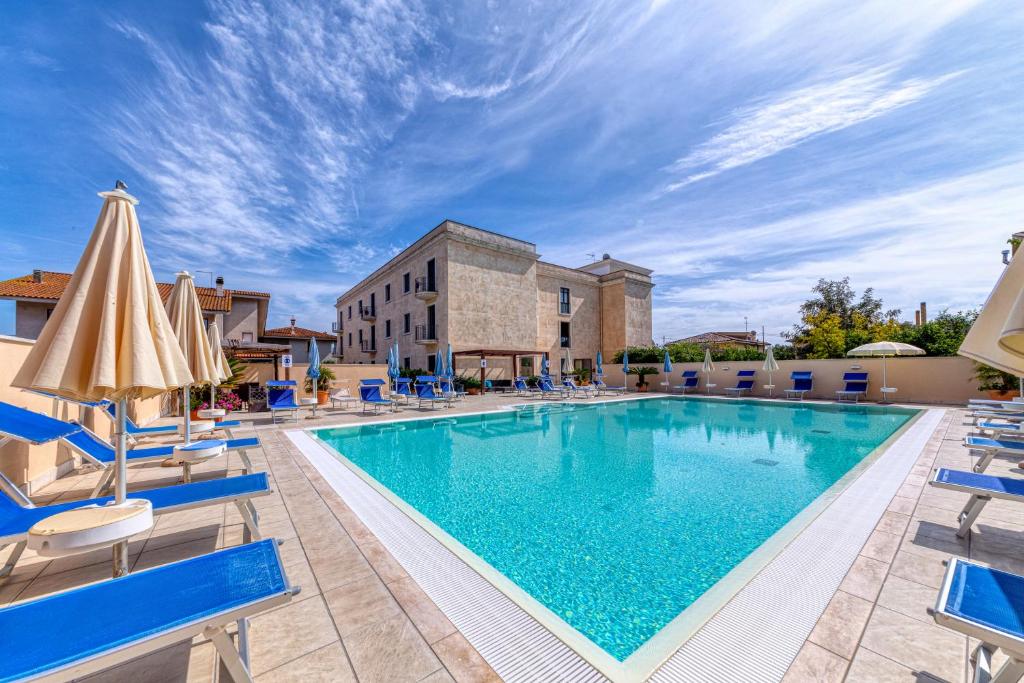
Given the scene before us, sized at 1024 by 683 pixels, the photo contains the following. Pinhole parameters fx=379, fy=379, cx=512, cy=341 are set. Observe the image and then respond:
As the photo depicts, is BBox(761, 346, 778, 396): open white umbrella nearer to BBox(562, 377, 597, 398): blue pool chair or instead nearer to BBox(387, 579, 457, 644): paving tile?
BBox(562, 377, 597, 398): blue pool chair

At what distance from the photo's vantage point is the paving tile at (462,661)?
171 centimetres

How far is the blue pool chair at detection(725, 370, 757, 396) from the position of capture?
1669 centimetres

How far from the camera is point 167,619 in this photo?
4.66 ft

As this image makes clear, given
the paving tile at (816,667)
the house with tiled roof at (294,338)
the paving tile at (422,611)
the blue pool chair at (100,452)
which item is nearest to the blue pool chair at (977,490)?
the paving tile at (816,667)

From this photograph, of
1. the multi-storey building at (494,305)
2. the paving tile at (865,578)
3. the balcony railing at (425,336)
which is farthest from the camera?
the balcony railing at (425,336)

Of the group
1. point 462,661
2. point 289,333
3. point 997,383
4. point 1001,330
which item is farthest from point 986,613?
point 289,333

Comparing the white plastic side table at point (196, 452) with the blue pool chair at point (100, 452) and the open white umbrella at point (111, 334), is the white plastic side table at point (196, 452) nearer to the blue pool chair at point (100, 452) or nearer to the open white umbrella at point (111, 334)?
the blue pool chair at point (100, 452)

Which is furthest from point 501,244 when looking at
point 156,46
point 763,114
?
point 156,46

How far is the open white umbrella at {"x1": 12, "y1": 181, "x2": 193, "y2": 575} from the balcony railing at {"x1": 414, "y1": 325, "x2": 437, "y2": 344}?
1914 cm

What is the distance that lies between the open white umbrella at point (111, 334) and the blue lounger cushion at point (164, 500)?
0.38 m

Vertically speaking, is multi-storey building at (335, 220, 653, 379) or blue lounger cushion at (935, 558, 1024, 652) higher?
multi-storey building at (335, 220, 653, 379)

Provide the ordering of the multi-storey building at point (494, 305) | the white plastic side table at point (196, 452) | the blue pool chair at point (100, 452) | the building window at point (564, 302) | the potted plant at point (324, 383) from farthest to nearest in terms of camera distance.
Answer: the building window at point (564, 302) → the multi-storey building at point (494, 305) → the potted plant at point (324, 383) → the white plastic side table at point (196, 452) → the blue pool chair at point (100, 452)

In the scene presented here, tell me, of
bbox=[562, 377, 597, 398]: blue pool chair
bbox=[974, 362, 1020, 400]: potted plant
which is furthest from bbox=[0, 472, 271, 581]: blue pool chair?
bbox=[974, 362, 1020, 400]: potted plant

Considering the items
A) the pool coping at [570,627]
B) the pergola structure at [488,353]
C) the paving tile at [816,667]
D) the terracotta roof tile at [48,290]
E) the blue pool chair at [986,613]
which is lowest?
the pool coping at [570,627]
